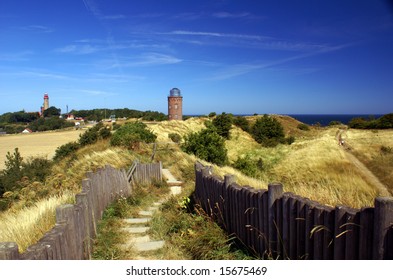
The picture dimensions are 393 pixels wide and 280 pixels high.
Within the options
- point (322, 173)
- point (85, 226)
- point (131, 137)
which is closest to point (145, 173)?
point (85, 226)

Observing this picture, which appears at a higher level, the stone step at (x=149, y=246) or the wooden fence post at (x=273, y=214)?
the wooden fence post at (x=273, y=214)

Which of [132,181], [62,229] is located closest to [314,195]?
[62,229]

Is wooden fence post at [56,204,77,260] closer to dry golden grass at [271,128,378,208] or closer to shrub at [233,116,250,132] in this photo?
dry golden grass at [271,128,378,208]

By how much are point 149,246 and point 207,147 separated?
40.0 ft

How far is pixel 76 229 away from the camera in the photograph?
384 cm

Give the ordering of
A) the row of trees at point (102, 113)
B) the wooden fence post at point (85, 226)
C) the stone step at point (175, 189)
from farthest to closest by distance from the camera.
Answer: the row of trees at point (102, 113)
the stone step at point (175, 189)
the wooden fence post at point (85, 226)

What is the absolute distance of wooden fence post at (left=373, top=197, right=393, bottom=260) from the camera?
241 centimetres

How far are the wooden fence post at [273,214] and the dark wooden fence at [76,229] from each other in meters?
2.34

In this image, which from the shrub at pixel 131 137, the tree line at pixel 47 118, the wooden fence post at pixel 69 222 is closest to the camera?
the wooden fence post at pixel 69 222

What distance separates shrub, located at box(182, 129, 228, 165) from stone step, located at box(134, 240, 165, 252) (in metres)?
11.6

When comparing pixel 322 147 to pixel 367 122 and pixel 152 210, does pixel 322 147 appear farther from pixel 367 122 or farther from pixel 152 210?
pixel 367 122

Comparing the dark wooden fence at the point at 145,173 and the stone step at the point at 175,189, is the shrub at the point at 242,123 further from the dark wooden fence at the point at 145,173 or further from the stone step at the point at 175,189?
the stone step at the point at 175,189

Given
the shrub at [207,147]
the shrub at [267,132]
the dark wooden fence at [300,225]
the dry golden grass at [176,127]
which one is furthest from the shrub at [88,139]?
the shrub at [267,132]

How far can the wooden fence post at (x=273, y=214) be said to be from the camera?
12.3 ft
